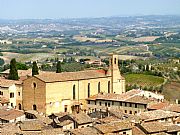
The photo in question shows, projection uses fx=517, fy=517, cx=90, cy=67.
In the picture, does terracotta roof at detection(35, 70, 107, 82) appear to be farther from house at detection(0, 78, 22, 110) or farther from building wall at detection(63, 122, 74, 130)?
building wall at detection(63, 122, 74, 130)


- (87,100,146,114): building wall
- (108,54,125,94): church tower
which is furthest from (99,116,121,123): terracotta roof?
(108,54,125,94): church tower

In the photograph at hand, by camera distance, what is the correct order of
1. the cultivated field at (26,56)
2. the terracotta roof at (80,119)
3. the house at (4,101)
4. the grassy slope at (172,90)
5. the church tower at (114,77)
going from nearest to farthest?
the terracotta roof at (80,119)
the house at (4,101)
the church tower at (114,77)
the grassy slope at (172,90)
the cultivated field at (26,56)

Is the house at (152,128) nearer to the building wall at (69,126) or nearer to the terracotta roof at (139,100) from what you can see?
the building wall at (69,126)

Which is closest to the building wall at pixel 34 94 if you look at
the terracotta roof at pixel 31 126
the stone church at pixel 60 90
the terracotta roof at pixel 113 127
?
the stone church at pixel 60 90

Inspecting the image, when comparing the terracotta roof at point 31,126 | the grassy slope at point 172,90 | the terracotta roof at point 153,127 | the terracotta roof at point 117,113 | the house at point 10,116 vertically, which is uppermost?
the terracotta roof at point 153,127

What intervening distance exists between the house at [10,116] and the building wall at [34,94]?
185 inches

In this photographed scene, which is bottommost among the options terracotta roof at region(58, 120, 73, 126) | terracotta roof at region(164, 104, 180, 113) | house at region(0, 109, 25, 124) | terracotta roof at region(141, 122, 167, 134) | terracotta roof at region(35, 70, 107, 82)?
house at region(0, 109, 25, 124)

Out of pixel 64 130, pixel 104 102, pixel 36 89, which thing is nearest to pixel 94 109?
pixel 104 102

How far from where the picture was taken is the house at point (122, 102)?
4069cm

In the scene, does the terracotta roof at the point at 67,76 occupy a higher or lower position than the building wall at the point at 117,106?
higher

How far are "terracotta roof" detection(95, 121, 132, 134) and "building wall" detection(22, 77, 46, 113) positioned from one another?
12.8m

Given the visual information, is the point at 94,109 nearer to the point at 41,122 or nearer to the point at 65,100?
the point at 65,100

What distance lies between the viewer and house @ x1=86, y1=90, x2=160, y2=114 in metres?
40.7

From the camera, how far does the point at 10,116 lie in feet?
122
